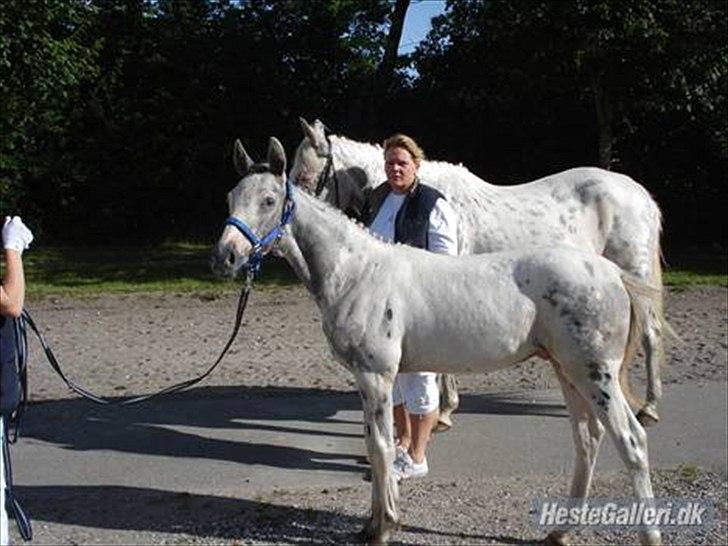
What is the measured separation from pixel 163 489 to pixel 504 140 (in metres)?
17.7

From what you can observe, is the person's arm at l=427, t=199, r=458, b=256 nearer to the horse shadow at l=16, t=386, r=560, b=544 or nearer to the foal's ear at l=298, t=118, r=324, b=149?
the foal's ear at l=298, t=118, r=324, b=149

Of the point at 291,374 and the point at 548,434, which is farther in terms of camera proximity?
the point at 291,374

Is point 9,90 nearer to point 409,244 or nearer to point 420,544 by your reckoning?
point 409,244

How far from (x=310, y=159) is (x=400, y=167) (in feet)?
3.54

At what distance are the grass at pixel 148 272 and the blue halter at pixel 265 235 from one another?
31.6 feet

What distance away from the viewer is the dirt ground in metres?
5.05

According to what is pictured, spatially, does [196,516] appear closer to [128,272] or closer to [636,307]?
[636,307]

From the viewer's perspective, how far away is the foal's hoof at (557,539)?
15.7ft

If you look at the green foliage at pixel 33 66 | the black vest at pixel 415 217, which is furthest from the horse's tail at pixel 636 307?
the green foliage at pixel 33 66

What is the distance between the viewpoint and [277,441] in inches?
269

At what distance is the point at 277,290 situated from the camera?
589 inches

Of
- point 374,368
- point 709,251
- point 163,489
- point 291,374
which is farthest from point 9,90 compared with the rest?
point 709,251

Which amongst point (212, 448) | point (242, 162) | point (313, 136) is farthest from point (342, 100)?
point (242, 162)

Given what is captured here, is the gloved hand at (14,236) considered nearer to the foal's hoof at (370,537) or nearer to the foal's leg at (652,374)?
the foal's hoof at (370,537)
